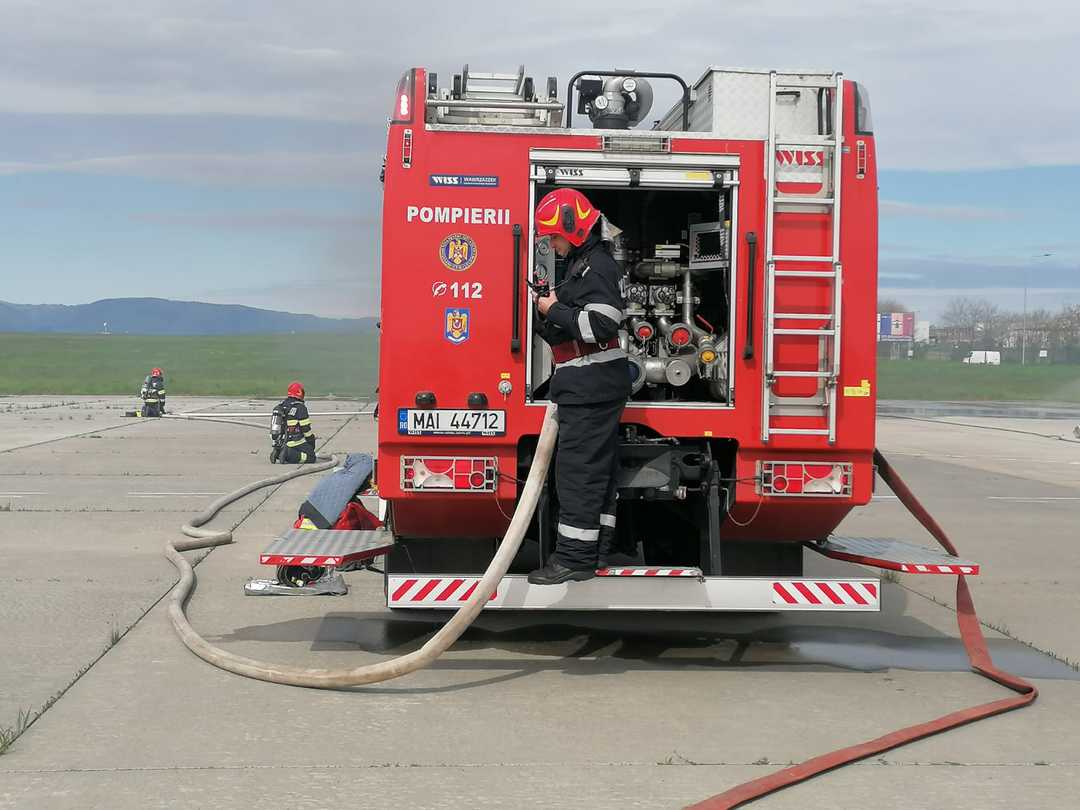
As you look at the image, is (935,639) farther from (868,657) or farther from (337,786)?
(337,786)

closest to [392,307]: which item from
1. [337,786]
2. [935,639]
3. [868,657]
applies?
[337,786]

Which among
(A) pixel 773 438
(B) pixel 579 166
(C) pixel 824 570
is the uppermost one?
(B) pixel 579 166

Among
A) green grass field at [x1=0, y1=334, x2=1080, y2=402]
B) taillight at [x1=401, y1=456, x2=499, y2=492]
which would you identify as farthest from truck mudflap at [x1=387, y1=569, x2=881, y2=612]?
green grass field at [x1=0, y1=334, x2=1080, y2=402]

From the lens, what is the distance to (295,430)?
18.3m

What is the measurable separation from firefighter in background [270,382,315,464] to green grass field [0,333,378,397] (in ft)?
24.1

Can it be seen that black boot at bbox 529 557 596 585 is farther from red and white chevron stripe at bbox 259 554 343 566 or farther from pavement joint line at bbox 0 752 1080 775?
pavement joint line at bbox 0 752 1080 775

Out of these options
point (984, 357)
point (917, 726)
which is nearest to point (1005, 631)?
point (917, 726)

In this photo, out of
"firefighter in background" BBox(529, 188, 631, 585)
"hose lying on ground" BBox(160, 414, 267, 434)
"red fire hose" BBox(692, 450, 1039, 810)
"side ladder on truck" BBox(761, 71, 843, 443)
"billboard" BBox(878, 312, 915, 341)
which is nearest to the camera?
"red fire hose" BBox(692, 450, 1039, 810)

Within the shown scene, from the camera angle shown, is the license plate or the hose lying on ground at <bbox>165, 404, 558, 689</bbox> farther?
the license plate

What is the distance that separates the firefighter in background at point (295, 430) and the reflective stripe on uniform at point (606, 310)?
12.4m

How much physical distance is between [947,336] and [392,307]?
13086 centimetres

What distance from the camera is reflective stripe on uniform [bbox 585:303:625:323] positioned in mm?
6245

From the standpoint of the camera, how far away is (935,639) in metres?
7.70

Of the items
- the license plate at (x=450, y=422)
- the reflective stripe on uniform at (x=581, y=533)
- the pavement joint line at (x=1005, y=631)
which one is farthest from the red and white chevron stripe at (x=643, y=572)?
the pavement joint line at (x=1005, y=631)
